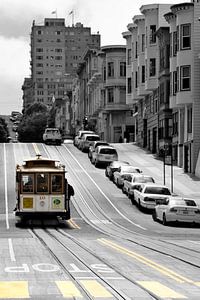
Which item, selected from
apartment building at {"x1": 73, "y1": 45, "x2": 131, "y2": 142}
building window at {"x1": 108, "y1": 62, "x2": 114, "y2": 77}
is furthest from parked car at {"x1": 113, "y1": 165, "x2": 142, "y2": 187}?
building window at {"x1": 108, "y1": 62, "x2": 114, "y2": 77}

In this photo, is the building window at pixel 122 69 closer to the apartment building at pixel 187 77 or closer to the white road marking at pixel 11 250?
the apartment building at pixel 187 77

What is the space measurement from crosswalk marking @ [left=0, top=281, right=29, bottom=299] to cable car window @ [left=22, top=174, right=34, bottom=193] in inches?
704

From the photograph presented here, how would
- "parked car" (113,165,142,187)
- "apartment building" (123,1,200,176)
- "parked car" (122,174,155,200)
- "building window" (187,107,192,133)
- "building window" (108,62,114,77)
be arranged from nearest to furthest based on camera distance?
"parked car" (122,174,155,200) → "parked car" (113,165,142,187) → "apartment building" (123,1,200,176) → "building window" (187,107,192,133) → "building window" (108,62,114,77)

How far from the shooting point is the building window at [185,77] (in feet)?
196

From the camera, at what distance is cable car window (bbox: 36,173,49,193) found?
33.5m

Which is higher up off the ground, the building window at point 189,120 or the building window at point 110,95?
the building window at point 110,95

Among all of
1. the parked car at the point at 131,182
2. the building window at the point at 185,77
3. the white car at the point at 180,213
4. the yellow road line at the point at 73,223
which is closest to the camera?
the yellow road line at the point at 73,223

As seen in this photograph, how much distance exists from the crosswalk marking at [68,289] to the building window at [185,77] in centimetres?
4528

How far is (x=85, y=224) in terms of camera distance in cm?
3538

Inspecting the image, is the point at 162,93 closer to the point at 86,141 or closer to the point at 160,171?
the point at 86,141

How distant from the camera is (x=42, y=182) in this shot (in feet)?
110

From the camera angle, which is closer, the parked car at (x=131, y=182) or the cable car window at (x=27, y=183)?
the cable car window at (x=27, y=183)

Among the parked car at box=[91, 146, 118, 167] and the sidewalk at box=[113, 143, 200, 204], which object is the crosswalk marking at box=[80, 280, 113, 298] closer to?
the sidewalk at box=[113, 143, 200, 204]

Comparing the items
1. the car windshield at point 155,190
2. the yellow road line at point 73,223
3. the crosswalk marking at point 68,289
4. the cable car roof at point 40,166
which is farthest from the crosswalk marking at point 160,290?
the car windshield at point 155,190
